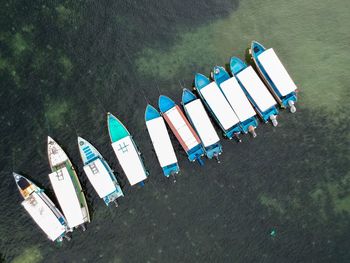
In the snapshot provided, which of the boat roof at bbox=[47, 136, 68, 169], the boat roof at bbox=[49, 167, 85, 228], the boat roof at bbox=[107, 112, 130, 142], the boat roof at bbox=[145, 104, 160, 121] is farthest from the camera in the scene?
the boat roof at bbox=[145, 104, 160, 121]

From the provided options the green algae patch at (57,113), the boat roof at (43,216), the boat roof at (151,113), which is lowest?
the boat roof at (43,216)

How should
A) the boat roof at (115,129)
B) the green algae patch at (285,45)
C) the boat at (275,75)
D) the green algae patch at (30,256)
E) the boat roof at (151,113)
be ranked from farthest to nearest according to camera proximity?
1. the green algae patch at (285,45)
2. the boat roof at (151,113)
3. the boat roof at (115,129)
4. the boat at (275,75)
5. the green algae patch at (30,256)

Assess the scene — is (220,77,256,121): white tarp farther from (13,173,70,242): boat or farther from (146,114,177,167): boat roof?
(13,173,70,242): boat

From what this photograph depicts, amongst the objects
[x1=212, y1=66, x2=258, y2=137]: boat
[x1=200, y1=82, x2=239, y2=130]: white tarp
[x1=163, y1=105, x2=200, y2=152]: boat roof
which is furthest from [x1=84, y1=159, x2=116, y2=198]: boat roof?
[x1=212, y1=66, x2=258, y2=137]: boat

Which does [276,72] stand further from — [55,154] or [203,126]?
[55,154]

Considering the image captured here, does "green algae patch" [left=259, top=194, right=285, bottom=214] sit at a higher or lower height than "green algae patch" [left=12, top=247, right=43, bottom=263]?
lower

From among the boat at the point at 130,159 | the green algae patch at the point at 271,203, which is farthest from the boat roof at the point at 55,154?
the green algae patch at the point at 271,203

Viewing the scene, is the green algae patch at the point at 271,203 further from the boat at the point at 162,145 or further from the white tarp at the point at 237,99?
the boat at the point at 162,145
